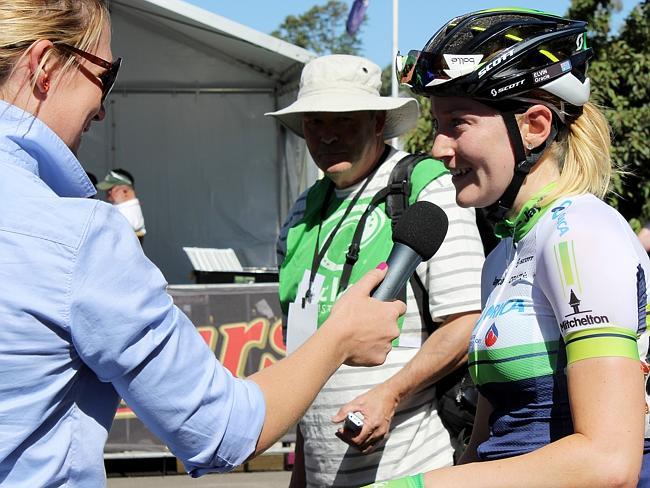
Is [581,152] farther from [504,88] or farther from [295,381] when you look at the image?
[295,381]

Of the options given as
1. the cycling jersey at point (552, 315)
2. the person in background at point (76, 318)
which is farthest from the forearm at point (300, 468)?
the person in background at point (76, 318)

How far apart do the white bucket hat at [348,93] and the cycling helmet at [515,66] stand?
4.33 ft

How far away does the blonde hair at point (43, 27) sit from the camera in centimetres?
183

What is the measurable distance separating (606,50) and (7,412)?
1312 cm

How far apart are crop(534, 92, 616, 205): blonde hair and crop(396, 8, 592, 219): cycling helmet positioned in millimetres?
28

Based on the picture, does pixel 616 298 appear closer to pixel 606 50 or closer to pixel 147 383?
pixel 147 383

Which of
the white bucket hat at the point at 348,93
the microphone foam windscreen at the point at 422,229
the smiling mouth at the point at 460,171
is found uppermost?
the white bucket hat at the point at 348,93

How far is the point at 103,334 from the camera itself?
175 centimetres

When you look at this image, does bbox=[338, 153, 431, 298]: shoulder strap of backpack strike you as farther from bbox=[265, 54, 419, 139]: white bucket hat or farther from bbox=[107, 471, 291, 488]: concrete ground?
bbox=[107, 471, 291, 488]: concrete ground

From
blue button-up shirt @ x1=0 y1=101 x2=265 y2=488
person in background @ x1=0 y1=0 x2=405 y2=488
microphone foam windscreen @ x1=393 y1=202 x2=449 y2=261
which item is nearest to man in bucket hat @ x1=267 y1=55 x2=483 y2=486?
microphone foam windscreen @ x1=393 y1=202 x2=449 y2=261

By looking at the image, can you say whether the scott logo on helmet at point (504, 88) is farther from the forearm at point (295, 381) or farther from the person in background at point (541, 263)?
the forearm at point (295, 381)

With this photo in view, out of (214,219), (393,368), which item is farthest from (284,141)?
(393,368)

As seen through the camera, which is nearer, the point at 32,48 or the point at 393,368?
the point at 32,48

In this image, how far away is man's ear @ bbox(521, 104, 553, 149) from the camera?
94.4 inches
